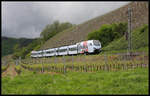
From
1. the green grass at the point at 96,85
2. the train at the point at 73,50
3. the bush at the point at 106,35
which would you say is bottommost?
the green grass at the point at 96,85

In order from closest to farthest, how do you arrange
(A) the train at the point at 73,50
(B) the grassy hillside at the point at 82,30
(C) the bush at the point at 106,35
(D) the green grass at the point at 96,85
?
1. (A) the train at the point at 73,50
2. (B) the grassy hillside at the point at 82,30
3. (C) the bush at the point at 106,35
4. (D) the green grass at the point at 96,85

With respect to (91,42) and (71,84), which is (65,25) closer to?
(91,42)

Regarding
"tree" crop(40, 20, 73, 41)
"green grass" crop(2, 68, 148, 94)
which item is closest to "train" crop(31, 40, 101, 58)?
"tree" crop(40, 20, 73, 41)

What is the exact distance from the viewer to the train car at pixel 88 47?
2.48m

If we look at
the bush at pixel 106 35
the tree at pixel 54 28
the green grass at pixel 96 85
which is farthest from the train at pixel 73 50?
the green grass at pixel 96 85

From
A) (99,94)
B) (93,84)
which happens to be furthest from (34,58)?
(93,84)

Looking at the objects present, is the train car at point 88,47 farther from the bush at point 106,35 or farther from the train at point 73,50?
the bush at point 106,35

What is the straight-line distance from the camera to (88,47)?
8.97 ft

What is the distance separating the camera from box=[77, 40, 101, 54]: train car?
8.14 feet

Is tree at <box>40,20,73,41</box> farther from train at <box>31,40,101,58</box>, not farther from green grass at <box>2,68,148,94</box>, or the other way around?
green grass at <box>2,68,148,94</box>

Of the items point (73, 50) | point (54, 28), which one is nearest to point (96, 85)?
point (54, 28)

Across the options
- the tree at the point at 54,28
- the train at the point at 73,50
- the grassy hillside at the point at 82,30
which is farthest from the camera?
the tree at the point at 54,28

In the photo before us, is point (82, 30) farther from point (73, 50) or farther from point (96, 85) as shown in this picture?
point (96, 85)

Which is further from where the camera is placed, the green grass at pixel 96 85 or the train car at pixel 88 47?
the green grass at pixel 96 85
